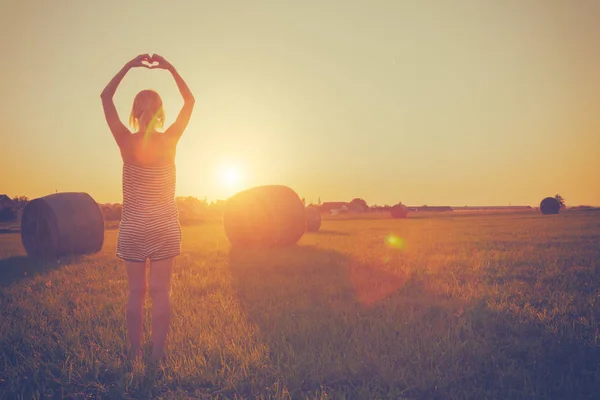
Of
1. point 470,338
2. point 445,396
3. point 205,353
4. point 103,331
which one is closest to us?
point 445,396

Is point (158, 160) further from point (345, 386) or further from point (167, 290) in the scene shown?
point (345, 386)

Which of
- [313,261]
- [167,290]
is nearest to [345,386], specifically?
[167,290]

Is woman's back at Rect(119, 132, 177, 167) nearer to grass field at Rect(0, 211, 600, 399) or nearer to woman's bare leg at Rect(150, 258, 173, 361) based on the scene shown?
woman's bare leg at Rect(150, 258, 173, 361)

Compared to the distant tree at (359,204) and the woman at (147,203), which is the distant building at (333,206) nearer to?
the distant tree at (359,204)

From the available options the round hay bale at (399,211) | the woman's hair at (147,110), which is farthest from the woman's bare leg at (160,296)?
the round hay bale at (399,211)

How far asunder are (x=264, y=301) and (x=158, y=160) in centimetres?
273

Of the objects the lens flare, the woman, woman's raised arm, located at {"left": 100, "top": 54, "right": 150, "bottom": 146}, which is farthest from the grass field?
the lens flare

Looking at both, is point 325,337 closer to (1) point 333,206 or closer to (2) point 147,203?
(2) point 147,203

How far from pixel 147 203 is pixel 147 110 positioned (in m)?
0.79

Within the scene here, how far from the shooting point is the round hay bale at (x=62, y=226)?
10.8 m

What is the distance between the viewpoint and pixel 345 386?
2865 millimetres

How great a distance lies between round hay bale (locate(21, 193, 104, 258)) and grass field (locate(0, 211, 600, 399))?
13.3 feet

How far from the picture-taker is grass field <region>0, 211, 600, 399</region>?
2.95 metres

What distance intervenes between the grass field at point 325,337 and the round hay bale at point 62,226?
405 cm
